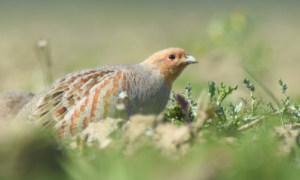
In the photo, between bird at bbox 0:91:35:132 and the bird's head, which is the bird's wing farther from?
bird at bbox 0:91:35:132

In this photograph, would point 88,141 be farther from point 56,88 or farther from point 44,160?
point 56,88

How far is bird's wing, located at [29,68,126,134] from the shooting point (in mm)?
2416

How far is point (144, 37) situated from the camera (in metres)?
13.2

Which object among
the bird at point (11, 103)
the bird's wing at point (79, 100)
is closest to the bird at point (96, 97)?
the bird's wing at point (79, 100)

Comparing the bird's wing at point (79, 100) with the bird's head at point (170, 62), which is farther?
the bird's head at point (170, 62)

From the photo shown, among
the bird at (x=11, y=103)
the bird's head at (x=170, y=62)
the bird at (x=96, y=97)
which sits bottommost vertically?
the bird at (x=96, y=97)

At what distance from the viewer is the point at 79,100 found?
2525 mm

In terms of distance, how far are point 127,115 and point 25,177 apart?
111 cm

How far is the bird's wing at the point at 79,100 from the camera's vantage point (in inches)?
95.1

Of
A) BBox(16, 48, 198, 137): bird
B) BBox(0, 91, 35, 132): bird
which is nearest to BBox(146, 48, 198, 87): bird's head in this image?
BBox(16, 48, 198, 137): bird

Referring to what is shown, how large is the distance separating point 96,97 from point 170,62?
75 cm

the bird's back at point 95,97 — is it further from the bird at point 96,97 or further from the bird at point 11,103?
the bird at point 11,103

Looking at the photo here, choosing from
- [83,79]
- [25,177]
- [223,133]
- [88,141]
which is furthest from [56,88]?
[25,177]

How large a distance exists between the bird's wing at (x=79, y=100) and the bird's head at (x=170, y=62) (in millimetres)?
398
